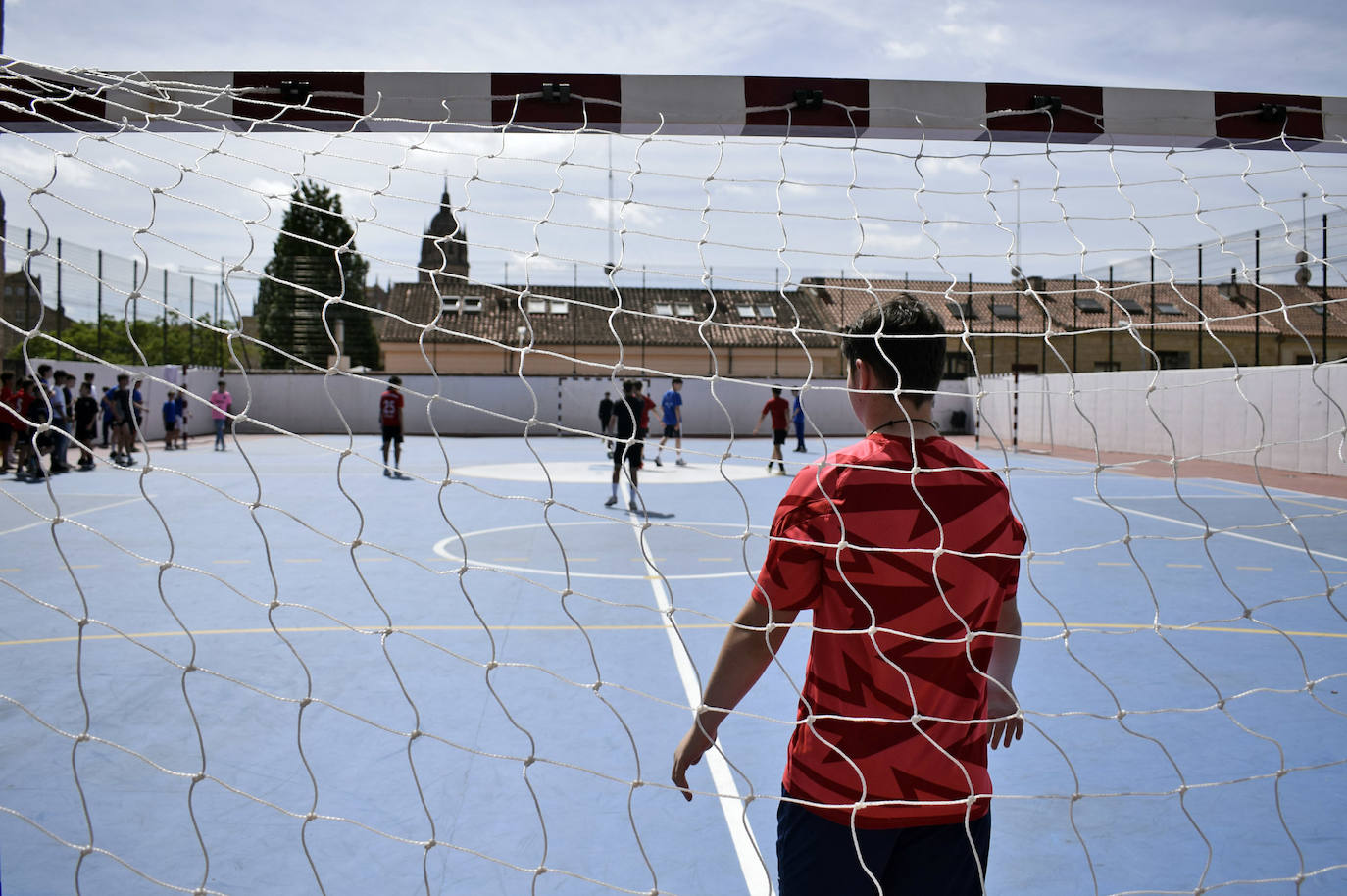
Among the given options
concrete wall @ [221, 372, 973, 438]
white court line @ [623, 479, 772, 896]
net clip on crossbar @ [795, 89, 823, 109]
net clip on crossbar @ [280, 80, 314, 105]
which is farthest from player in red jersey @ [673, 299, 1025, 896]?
concrete wall @ [221, 372, 973, 438]

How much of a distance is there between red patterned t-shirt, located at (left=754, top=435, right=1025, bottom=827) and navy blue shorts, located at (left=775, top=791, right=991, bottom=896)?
0.03 metres

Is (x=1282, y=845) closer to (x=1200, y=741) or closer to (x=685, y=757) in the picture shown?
(x=1200, y=741)

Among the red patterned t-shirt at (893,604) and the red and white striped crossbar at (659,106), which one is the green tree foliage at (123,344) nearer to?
the red and white striped crossbar at (659,106)

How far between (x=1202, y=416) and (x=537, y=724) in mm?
20341

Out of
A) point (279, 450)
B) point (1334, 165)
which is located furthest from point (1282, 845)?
point (279, 450)

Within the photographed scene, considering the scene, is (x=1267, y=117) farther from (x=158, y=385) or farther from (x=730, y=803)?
(x=158, y=385)

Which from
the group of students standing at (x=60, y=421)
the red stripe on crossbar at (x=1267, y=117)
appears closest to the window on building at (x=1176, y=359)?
the group of students standing at (x=60, y=421)

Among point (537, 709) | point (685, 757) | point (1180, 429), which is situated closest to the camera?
point (685, 757)

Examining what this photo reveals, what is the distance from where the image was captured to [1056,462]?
21.4 meters

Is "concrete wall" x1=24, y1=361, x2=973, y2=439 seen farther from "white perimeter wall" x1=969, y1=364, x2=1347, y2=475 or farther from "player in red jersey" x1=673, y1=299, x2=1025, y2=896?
"player in red jersey" x1=673, y1=299, x2=1025, y2=896

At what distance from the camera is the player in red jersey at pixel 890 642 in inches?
71.2

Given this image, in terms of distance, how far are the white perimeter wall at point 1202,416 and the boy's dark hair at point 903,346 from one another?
11557 millimetres

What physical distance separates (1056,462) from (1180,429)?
2.76 metres

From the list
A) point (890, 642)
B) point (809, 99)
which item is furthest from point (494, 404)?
point (890, 642)
